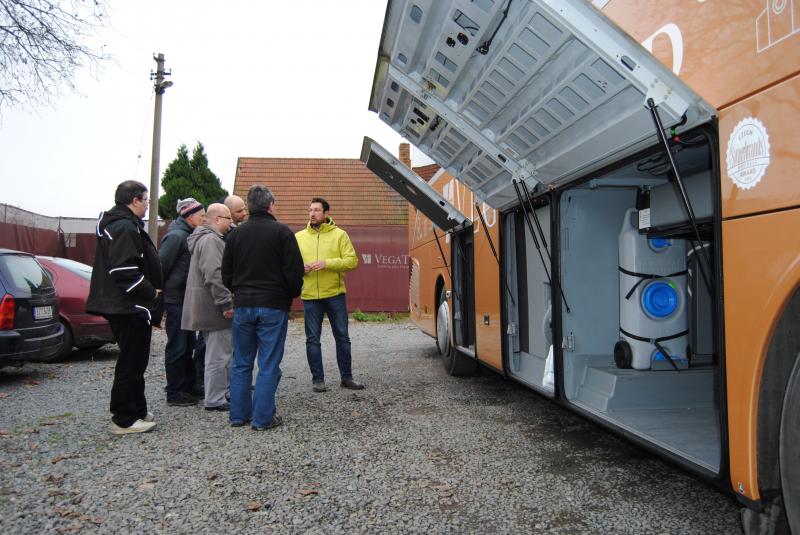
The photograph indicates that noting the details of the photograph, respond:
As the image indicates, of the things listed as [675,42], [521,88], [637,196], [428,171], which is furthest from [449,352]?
[675,42]

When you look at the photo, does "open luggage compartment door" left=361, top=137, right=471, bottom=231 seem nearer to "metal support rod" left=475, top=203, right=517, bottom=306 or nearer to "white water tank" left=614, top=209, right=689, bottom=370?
"metal support rod" left=475, top=203, right=517, bottom=306

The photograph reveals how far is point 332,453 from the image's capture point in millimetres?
4133

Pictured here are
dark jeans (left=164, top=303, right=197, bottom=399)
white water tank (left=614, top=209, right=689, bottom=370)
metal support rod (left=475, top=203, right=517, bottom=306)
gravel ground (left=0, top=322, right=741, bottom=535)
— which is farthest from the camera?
dark jeans (left=164, top=303, right=197, bottom=399)

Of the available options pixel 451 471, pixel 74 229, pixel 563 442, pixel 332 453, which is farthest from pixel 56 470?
pixel 74 229

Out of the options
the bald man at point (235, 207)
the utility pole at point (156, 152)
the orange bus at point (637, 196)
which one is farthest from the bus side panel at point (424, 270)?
the utility pole at point (156, 152)

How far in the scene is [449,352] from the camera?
287 inches

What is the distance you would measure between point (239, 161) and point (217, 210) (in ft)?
63.7

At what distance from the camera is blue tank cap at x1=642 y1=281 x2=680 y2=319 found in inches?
157

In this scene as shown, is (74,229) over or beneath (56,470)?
over

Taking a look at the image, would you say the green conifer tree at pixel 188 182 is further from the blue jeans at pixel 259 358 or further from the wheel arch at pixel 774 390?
the wheel arch at pixel 774 390

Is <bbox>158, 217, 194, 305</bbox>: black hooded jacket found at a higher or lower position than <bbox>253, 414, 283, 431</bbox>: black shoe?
higher

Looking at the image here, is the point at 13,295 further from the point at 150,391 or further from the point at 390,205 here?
the point at 390,205

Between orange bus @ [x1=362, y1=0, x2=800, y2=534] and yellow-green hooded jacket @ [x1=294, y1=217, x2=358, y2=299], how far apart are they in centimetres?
98

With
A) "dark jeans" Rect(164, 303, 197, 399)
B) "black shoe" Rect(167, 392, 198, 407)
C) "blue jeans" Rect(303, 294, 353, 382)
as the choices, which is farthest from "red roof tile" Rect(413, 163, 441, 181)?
"black shoe" Rect(167, 392, 198, 407)
